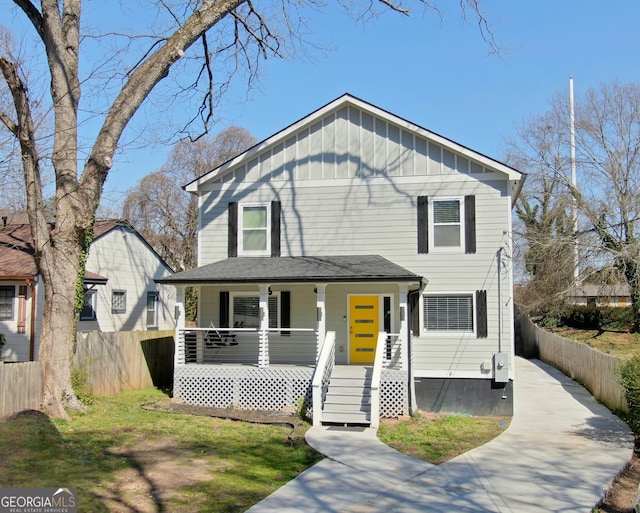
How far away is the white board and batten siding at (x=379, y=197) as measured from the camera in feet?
48.8

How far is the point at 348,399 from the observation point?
42.9 ft

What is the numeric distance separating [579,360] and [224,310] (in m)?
11.9

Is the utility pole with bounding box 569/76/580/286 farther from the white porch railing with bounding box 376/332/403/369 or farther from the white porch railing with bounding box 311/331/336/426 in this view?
the white porch railing with bounding box 311/331/336/426

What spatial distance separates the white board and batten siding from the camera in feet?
48.8

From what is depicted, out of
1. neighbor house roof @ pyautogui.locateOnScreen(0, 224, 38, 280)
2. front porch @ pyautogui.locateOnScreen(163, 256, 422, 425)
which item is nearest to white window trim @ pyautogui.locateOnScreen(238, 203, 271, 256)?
front porch @ pyautogui.locateOnScreen(163, 256, 422, 425)

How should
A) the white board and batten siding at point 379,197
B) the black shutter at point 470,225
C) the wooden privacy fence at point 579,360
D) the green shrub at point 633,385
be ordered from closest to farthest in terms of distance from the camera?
the green shrub at point 633,385 < the wooden privacy fence at point 579,360 < the white board and batten siding at point 379,197 < the black shutter at point 470,225

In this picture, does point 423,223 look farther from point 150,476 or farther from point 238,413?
point 150,476

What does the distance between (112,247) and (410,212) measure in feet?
39.9

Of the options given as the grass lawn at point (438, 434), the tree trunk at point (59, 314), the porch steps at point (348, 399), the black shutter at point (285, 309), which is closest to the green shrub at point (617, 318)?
the grass lawn at point (438, 434)

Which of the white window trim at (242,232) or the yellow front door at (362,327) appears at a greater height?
the white window trim at (242,232)

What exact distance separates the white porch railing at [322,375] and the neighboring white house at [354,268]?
8cm

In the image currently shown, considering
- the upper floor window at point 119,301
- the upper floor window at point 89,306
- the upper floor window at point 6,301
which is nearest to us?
the upper floor window at point 6,301

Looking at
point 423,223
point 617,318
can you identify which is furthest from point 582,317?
point 423,223
